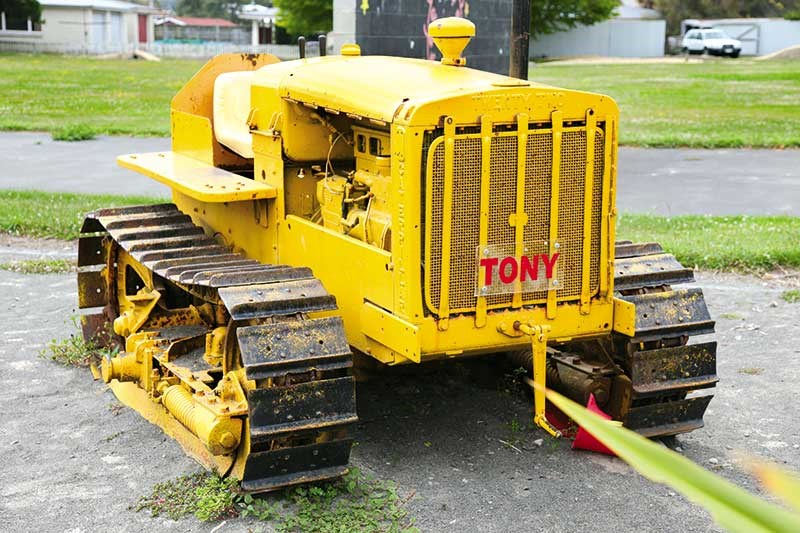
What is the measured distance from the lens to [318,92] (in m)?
5.21

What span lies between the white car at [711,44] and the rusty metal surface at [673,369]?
168 feet

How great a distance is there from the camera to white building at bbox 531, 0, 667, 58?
61.1m

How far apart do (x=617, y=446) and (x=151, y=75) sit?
39.8 metres

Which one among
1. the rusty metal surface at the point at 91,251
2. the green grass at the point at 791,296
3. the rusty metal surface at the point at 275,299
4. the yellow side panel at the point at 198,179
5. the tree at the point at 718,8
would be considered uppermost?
the tree at the point at 718,8

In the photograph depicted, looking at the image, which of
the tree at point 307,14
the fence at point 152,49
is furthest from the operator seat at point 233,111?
the fence at point 152,49

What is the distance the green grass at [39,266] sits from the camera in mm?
8844

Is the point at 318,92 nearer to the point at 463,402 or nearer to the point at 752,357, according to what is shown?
the point at 463,402

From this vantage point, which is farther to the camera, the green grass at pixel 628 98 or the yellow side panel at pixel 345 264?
the green grass at pixel 628 98

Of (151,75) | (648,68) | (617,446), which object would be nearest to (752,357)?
(617,446)

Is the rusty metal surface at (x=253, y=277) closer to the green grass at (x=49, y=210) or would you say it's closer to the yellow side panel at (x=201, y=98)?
the yellow side panel at (x=201, y=98)

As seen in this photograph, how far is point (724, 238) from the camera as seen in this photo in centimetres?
978

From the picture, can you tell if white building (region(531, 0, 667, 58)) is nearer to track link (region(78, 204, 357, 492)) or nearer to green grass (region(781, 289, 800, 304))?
green grass (region(781, 289, 800, 304))

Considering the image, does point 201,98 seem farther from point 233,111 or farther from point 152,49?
point 152,49

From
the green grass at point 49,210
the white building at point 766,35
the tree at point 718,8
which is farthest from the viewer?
the tree at point 718,8
